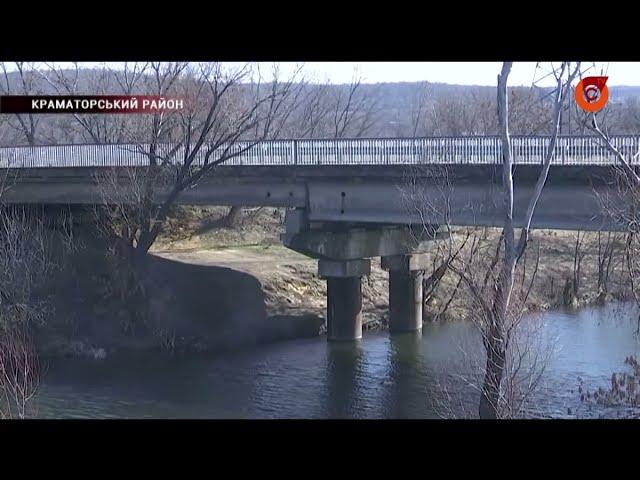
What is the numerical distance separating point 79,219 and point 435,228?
1107cm

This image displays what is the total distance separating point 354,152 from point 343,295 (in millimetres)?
4018

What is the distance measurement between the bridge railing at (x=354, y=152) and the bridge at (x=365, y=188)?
3 centimetres

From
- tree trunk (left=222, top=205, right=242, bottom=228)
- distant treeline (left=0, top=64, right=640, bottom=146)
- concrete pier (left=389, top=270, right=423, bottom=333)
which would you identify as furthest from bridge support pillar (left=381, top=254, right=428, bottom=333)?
tree trunk (left=222, top=205, right=242, bottom=228)

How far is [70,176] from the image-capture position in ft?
88.5

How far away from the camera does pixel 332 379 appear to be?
2030 cm

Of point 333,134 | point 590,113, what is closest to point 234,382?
point 590,113

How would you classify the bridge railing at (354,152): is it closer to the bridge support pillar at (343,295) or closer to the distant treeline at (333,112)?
the distant treeline at (333,112)

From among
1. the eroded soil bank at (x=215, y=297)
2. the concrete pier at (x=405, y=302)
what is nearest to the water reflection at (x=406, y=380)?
the concrete pier at (x=405, y=302)

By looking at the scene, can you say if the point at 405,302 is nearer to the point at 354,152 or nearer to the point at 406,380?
the point at 354,152

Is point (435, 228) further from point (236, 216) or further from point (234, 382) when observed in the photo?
point (236, 216)

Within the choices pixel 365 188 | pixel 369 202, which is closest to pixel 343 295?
pixel 369 202

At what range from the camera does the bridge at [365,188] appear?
18.9 m

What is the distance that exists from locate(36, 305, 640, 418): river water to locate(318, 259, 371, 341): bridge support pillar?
1.76 ft
